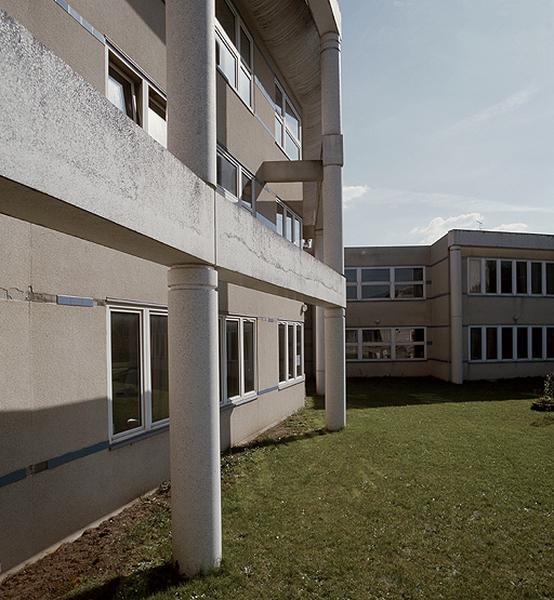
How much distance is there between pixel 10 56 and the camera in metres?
2.62

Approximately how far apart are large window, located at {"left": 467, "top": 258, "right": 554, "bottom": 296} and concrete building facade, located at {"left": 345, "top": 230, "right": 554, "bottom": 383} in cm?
5

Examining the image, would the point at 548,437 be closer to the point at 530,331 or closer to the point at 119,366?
the point at 119,366

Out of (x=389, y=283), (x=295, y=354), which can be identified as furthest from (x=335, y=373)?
(x=389, y=283)

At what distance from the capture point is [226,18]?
10.9 metres

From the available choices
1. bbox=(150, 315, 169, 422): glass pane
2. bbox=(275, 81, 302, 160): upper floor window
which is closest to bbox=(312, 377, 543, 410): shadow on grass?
bbox=(275, 81, 302, 160): upper floor window

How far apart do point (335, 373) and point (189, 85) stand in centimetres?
876

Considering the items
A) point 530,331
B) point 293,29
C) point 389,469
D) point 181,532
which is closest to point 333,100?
point 293,29

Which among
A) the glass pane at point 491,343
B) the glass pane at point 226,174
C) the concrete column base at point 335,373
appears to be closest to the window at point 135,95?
the glass pane at point 226,174

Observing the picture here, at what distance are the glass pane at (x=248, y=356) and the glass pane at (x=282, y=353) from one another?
8.85 ft

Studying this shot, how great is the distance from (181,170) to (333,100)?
30.0ft

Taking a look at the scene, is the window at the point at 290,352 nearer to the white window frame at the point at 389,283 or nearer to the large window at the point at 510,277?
the white window frame at the point at 389,283

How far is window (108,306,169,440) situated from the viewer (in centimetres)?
685

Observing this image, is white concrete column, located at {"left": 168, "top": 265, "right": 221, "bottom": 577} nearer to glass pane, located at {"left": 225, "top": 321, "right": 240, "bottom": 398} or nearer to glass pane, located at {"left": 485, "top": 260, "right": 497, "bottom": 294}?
glass pane, located at {"left": 225, "top": 321, "right": 240, "bottom": 398}

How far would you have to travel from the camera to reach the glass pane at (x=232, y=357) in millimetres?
10672
